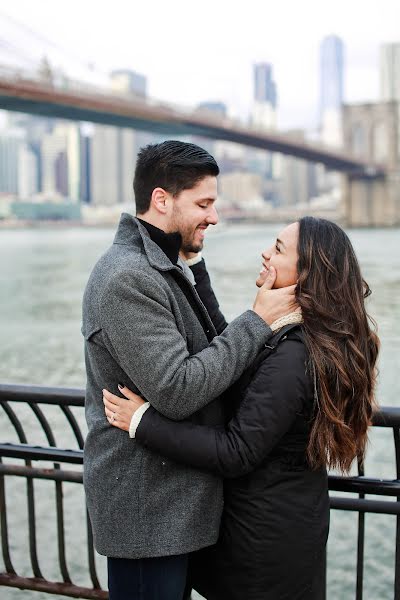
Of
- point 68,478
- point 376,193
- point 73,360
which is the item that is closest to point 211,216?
point 68,478

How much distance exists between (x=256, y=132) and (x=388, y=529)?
75.4 feet

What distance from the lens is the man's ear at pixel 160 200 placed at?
1.23m

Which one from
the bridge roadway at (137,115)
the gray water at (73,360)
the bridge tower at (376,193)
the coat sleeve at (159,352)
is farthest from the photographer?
the bridge tower at (376,193)

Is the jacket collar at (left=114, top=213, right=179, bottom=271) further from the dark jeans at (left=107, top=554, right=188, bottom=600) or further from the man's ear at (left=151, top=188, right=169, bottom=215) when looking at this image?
the dark jeans at (left=107, top=554, right=188, bottom=600)

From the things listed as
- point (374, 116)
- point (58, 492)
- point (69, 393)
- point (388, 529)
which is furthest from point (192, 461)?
point (374, 116)

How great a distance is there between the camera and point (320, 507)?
127 cm

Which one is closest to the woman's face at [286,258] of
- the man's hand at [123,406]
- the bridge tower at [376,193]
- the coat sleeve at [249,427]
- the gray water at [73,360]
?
the coat sleeve at [249,427]

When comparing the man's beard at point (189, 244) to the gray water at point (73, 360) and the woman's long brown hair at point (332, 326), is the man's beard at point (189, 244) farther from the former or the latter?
the gray water at point (73, 360)

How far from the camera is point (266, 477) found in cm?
123

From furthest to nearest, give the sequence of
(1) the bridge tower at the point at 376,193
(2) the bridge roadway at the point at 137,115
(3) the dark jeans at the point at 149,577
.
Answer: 1. (1) the bridge tower at the point at 376,193
2. (2) the bridge roadway at the point at 137,115
3. (3) the dark jeans at the point at 149,577

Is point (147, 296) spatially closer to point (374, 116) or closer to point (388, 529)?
point (388, 529)

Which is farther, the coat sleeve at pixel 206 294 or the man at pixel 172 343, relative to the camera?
the coat sleeve at pixel 206 294

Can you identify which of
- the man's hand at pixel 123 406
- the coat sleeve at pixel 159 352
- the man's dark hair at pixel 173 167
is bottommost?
the man's hand at pixel 123 406

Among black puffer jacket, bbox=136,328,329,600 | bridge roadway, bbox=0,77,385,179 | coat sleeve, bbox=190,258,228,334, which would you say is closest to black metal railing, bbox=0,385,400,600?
black puffer jacket, bbox=136,328,329,600
